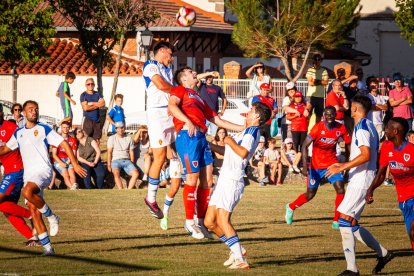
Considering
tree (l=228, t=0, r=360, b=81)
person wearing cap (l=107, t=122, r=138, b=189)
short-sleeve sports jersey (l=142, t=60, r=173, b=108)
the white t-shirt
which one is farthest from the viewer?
tree (l=228, t=0, r=360, b=81)

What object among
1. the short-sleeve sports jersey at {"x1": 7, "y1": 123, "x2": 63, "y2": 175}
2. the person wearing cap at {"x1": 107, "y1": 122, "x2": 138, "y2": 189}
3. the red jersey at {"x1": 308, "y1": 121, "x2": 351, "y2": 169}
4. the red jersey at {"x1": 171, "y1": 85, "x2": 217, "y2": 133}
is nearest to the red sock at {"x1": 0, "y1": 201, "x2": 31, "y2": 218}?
the short-sleeve sports jersey at {"x1": 7, "y1": 123, "x2": 63, "y2": 175}

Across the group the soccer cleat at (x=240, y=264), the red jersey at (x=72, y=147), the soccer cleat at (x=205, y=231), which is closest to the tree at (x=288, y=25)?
the red jersey at (x=72, y=147)

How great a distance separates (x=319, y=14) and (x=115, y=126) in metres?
25.6

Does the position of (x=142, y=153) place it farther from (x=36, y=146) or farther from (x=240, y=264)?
(x=240, y=264)

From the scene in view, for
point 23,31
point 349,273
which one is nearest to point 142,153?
point 23,31

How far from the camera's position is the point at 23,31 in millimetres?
38531

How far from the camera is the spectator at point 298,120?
2916 cm

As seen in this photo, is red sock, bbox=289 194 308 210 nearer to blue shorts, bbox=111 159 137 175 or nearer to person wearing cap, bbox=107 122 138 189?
person wearing cap, bbox=107 122 138 189

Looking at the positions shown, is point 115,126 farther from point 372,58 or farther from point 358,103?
point 372,58

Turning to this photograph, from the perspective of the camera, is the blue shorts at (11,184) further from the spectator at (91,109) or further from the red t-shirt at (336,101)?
the spectator at (91,109)

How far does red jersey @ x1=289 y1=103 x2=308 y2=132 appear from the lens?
29.2 m

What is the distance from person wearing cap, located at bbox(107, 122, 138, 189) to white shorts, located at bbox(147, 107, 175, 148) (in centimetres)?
958

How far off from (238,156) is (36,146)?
3.34m

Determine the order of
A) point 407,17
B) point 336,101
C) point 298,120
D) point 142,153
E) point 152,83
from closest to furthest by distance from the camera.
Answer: point 152,83 < point 336,101 < point 298,120 < point 142,153 < point 407,17
